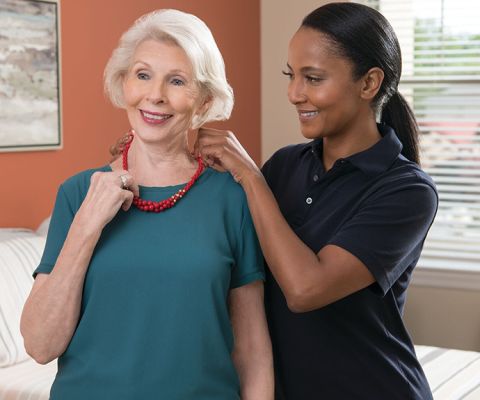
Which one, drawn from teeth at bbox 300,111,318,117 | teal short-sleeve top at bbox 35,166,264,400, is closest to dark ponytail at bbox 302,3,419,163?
teeth at bbox 300,111,318,117

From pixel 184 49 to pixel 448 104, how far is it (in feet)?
10.3

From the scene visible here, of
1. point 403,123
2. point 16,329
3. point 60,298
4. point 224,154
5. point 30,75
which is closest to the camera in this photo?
point 60,298

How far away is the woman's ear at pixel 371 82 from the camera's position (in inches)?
67.4

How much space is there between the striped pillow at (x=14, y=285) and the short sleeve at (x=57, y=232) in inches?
47.6

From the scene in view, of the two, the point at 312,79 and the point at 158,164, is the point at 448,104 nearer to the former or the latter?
the point at 312,79

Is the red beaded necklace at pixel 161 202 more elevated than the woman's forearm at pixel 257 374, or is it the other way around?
the red beaded necklace at pixel 161 202

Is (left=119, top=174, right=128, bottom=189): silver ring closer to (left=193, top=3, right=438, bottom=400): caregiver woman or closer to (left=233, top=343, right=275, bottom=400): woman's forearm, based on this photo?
(left=193, top=3, right=438, bottom=400): caregiver woman

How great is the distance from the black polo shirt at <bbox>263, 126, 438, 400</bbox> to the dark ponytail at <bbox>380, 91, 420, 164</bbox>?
0.43 ft

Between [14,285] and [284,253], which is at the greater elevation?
[284,253]

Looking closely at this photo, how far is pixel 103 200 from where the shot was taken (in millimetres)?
1489

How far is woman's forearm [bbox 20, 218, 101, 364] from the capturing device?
A: 146 cm

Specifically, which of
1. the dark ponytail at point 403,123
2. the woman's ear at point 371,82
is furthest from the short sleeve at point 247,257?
the dark ponytail at point 403,123

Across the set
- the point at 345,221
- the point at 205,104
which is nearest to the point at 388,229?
the point at 345,221

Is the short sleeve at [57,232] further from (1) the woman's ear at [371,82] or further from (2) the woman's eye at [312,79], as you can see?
(1) the woman's ear at [371,82]
